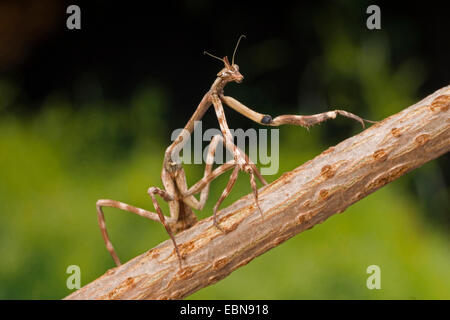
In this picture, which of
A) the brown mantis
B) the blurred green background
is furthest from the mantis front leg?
the blurred green background

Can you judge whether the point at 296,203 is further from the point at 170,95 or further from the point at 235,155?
the point at 170,95

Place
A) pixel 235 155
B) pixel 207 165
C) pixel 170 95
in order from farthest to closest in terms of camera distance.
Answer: pixel 170 95, pixel 207 165, pixel 235 155

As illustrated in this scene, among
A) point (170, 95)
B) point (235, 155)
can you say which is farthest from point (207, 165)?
point (170, 95)

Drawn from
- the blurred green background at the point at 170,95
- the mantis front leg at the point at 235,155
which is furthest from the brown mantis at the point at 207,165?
the blurred green background at the point at 170,95

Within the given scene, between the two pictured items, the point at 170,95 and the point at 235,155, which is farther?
the point at 170,95

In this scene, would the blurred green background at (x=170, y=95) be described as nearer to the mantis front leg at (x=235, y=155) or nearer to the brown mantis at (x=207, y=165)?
the brown mantis at (x=207, y=165)

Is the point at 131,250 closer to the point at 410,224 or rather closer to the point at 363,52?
the point at 410,224
